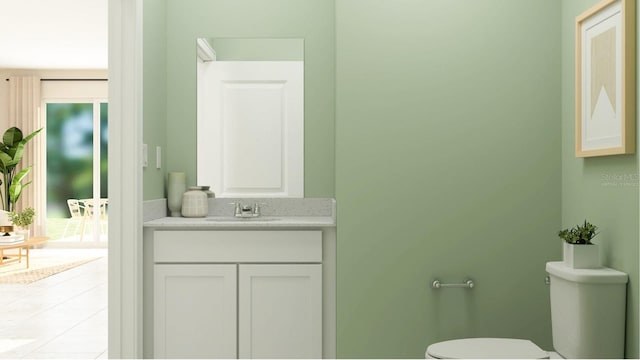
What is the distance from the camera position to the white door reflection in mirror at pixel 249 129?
315 centimetres

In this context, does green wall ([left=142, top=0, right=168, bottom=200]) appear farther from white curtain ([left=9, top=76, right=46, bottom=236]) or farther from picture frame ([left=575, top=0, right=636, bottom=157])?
white curtain ([left=9, top=76, right=46, bottom=236])

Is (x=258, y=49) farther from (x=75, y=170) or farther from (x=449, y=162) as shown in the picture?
(x=75, y=170)

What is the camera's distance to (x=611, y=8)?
2.08m

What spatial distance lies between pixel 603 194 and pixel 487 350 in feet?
2.40

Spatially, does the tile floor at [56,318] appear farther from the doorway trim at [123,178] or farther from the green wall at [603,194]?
the green wall at [603,194]

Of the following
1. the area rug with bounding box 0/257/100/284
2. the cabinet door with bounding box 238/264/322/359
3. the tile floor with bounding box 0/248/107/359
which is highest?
the cabinet door with bounding box 238/264/322/359

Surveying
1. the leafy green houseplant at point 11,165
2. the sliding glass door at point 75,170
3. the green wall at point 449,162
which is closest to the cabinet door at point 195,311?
the green wall at point 449,162

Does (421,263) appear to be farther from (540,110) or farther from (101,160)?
(101,160)

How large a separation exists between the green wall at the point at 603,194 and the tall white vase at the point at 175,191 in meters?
1.89

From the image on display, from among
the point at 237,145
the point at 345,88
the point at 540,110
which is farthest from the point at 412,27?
the point at 237,145

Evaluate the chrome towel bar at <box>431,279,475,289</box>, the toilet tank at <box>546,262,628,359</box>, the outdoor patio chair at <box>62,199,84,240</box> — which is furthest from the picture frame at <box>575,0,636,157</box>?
the outdoor patio chair at <box>62,199,84,240</box>

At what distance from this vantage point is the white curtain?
816 cm

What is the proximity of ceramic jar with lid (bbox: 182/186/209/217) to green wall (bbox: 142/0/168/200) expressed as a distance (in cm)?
14

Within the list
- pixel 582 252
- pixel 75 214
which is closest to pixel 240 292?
pixel 582 252
